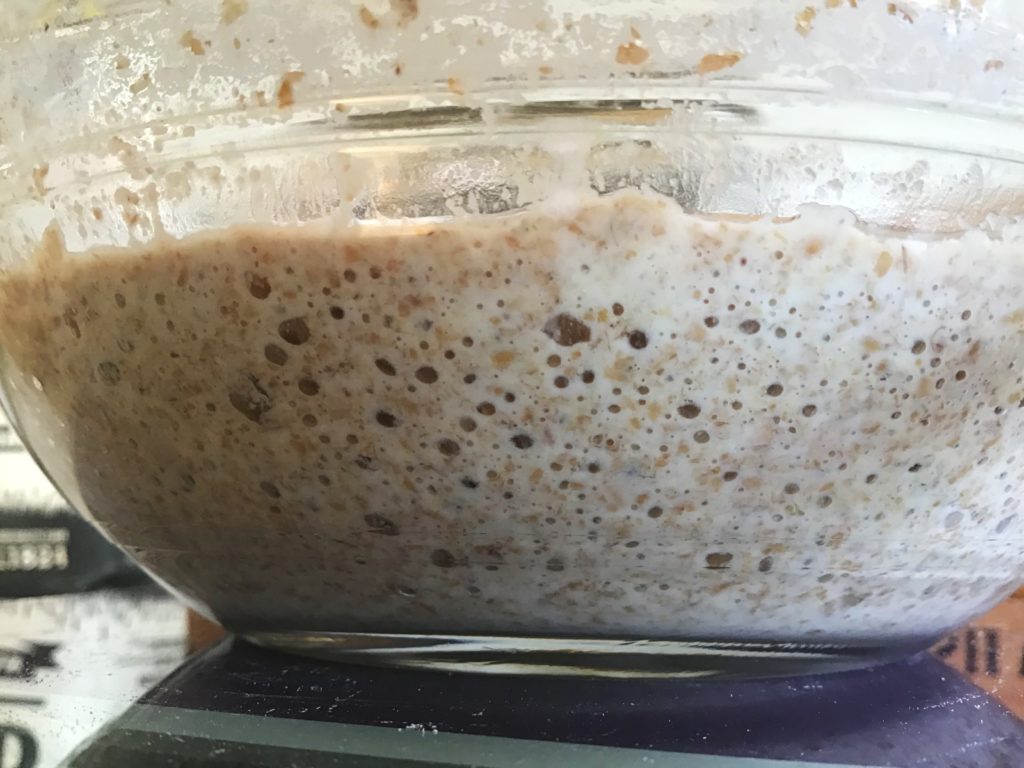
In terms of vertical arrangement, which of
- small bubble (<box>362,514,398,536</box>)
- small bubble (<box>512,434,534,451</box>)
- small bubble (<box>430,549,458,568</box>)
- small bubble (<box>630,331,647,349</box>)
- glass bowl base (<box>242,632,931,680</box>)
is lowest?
glass bowl base (<box>242,632,931,680</box>)

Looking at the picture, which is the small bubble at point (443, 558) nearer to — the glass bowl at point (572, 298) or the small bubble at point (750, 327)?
the glass bowl at point (572, 298)

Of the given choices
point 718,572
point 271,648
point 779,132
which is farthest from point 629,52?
point 271,648

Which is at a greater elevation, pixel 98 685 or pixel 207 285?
pixel 207 285

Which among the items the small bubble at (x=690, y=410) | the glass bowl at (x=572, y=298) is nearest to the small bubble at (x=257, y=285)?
the glass bowl at (x=572, y=298)

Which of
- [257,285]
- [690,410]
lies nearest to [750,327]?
[690,410]

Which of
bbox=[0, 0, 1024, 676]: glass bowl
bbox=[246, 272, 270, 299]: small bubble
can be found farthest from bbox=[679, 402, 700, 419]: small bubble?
bbox=[246, 272, 270, 299]: small bubble

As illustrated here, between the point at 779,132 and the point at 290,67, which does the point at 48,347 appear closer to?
the point at 290,67

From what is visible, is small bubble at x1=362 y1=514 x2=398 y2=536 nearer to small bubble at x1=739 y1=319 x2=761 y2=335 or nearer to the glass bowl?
the glass bowl
